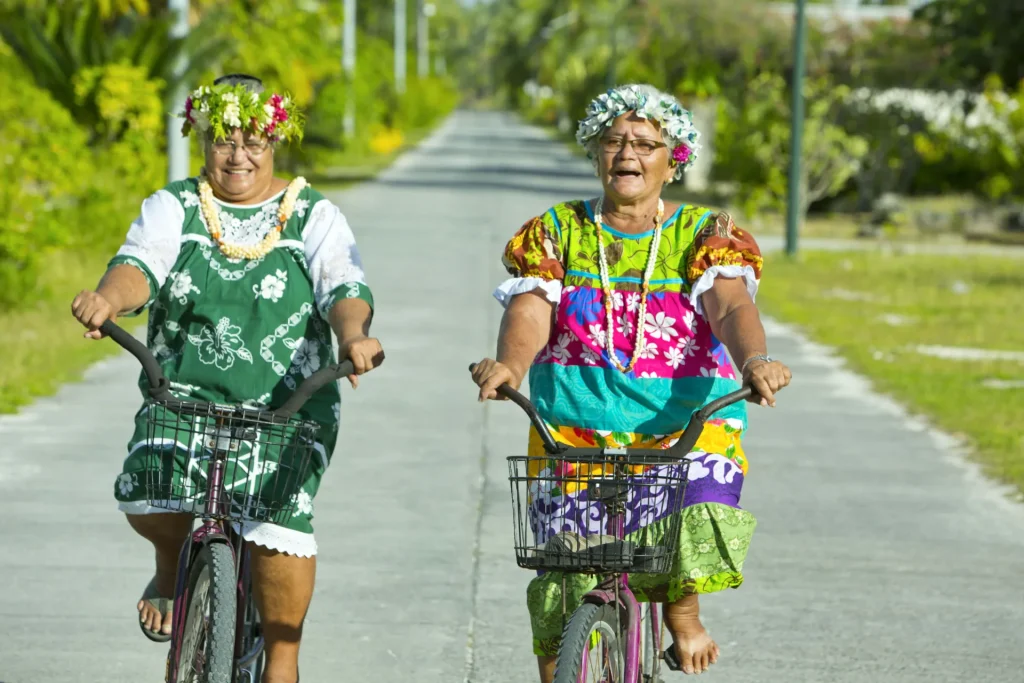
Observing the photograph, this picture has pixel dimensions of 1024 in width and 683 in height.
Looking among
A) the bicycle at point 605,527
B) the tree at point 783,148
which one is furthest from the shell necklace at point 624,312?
the tree at point 783,148

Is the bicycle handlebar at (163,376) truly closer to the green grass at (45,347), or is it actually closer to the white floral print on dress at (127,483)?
the white floral print on dress at (127,483)

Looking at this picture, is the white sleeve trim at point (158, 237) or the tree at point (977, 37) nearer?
the white sleeve trim at point (158, 237)

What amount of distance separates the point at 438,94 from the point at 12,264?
3550 inches

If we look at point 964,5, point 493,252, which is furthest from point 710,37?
point 493,252

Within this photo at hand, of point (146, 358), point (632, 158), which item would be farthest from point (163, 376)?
point (632, 158)

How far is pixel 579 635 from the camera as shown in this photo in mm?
3602

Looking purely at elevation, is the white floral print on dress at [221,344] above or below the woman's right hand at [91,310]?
below

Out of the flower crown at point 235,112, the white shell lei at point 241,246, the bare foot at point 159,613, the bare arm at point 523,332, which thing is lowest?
the bare foot at point 159,613

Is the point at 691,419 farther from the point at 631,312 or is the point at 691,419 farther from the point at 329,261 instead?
the point at 329,261

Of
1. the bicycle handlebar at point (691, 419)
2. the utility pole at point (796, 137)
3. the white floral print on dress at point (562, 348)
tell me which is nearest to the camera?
the bicycle handlebar at point (691, 419)

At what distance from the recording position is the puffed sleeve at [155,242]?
4.35m

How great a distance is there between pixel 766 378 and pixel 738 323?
1.02 ft

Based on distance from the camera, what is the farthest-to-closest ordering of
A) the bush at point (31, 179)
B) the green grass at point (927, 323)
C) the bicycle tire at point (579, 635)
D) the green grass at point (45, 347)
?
the bush at point (31, 179)
the green grass at point (45, 347)
the green grass at point (927, 323)
the bicycle tire at point (579, 635)

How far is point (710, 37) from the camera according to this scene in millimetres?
28875
